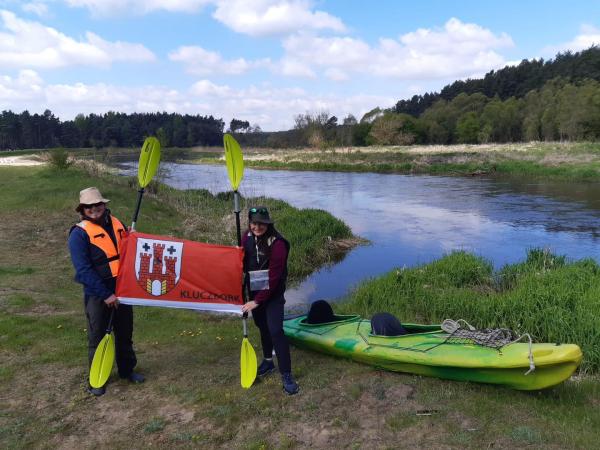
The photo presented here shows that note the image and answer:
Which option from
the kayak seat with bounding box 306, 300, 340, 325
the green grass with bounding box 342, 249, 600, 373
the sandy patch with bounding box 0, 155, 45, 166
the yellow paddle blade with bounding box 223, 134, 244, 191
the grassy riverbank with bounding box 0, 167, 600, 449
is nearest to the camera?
the grassy riverbank with bounding box 0, 167, 600, 449

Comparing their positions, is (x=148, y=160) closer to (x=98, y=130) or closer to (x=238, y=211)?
(x=238, y=211)

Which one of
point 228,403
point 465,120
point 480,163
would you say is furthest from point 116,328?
point 465,120

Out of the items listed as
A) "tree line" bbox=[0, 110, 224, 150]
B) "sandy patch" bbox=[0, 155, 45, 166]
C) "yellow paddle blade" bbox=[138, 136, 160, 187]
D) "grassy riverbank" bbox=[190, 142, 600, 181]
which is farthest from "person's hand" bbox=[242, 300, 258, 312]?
"tree line" bbox=[0, 110, 224, 150]

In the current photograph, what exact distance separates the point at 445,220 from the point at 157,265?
1293cm

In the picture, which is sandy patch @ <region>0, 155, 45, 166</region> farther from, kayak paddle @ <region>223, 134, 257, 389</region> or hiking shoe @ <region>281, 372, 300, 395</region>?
hiking shoe @ <region>281, 372, 300, 395</region>

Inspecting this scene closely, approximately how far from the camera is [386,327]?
462 cm

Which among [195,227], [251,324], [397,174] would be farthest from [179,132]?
[251,324]

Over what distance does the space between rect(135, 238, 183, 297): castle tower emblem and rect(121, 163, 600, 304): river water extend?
436cm

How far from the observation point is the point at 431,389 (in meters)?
3.92

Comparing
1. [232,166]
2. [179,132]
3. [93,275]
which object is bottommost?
[93,275]

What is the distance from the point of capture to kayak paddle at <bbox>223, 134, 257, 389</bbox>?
4.06m

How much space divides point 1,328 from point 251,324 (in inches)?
→ 117

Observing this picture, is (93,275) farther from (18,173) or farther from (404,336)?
(18,173)

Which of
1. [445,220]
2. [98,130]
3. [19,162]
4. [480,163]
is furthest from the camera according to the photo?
[98,130]
